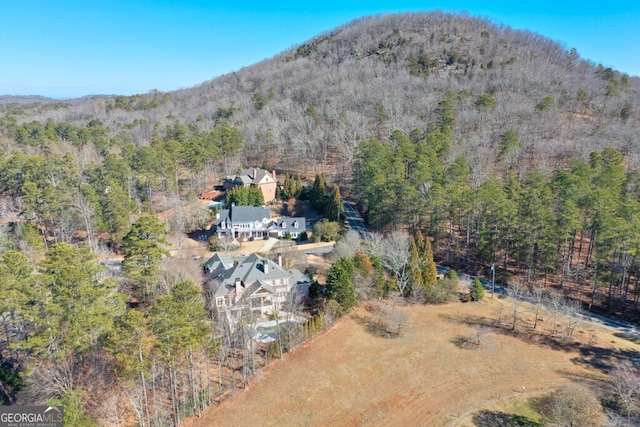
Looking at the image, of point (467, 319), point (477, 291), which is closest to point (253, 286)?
point (467, 319)

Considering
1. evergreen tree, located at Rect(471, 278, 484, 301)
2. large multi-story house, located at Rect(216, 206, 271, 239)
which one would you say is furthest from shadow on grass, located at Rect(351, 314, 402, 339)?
large multi-story house, located at Rect(216, 206, 271, 239)

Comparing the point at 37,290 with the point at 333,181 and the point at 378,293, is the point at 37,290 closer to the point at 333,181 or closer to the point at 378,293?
the point at 378,293

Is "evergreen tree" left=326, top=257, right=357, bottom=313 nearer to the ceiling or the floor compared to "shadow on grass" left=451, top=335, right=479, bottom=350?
nearer to the ceiling

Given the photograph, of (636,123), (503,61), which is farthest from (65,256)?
(503,61)

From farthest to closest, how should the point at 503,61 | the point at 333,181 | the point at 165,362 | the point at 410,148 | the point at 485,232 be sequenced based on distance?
1. the point at 503,61
2. the point at 333,181
3. the point at 410,148
4. the point at 485,232
5. the point at 165,362

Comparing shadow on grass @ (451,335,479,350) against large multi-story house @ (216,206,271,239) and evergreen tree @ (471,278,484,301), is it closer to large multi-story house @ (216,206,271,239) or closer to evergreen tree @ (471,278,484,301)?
evergreen tree @ (471,278,484,301)

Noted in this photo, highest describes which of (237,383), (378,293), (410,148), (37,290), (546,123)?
(546,123)

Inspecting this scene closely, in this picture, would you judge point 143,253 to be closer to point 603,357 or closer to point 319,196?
point 319,196
